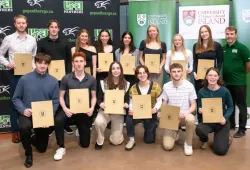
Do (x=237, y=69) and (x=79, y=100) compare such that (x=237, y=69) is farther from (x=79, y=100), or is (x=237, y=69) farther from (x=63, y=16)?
(x=63, y=16)

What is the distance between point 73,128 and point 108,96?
1.38 m

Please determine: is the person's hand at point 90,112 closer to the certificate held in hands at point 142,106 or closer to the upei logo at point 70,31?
the certificate held in hands at point 142,106

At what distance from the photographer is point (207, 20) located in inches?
198

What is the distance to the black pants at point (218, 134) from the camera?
363 centimetres

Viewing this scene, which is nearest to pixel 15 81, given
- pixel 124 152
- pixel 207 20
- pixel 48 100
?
pixel 48 100

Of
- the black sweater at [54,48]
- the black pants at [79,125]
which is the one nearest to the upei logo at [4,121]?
the black sweater at [54,48]

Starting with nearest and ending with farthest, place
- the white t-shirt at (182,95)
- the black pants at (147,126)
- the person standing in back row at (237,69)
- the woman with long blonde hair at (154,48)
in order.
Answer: the white t-shirt at (182,95) → the black pants at (147,126) → the person standing in back row at (237,69) → the woman with long blonde hair at (154,48)

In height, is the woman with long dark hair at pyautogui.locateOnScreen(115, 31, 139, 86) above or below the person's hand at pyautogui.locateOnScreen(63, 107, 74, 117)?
above

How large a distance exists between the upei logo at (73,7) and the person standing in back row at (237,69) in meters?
2.48

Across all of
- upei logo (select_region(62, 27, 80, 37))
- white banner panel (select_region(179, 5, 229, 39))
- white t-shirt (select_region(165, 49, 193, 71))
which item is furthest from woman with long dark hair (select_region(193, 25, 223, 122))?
upei logo (select_region(62, 27, 80, 37))

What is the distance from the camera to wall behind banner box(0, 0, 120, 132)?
4.69 m

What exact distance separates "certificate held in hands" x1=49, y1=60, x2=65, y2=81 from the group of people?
10 centimetres

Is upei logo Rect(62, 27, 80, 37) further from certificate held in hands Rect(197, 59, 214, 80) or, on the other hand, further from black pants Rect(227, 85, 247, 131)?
black pants Rect(227, 85, 247, 131)

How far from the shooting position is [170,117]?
3.74m
